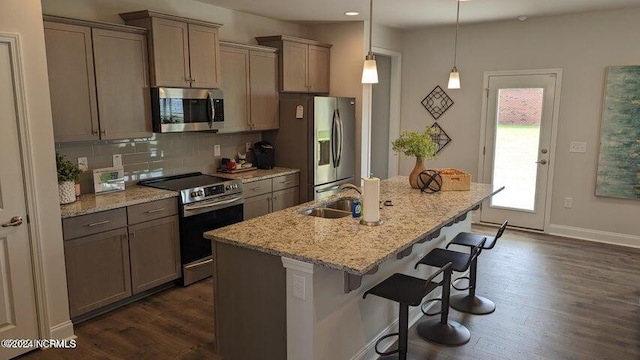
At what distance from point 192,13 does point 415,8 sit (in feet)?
7.58

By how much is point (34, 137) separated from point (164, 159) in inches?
64.6

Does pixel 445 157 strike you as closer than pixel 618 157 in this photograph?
No

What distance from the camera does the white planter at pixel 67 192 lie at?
329 cm

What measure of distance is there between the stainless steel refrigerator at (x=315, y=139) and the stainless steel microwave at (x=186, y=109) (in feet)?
2.97

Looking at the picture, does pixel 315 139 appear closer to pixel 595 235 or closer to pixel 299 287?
pixel 299 287

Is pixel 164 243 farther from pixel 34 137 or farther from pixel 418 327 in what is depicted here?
Answer: pixel 418 327

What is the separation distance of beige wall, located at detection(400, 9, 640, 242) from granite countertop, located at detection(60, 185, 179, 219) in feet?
13.3

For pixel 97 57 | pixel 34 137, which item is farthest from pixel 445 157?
pixel 34 137

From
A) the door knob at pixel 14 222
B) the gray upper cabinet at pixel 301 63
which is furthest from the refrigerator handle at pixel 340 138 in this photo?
the door knob at pixel 14 222

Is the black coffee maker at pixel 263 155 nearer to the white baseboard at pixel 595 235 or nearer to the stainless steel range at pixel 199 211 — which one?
the stainless steel range at pixel 199 211

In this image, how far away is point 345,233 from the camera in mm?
2594

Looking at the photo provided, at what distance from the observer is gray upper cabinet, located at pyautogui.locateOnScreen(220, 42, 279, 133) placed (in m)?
4.64

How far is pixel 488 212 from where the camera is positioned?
20.1 feet

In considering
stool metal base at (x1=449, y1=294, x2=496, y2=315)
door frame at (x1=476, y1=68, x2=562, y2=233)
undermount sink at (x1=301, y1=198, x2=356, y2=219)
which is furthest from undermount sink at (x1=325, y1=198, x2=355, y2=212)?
door frame at (x1=476, y1=68, x2=562, y2=233)
